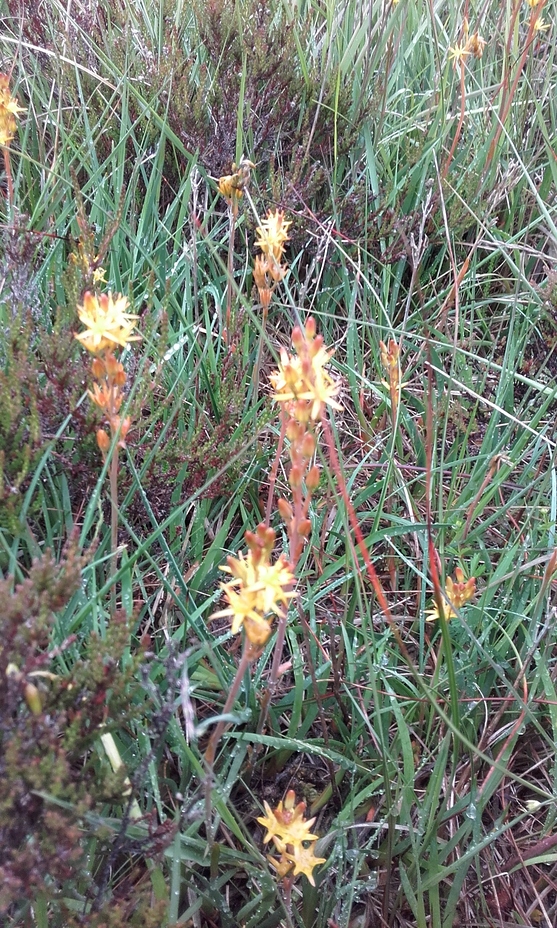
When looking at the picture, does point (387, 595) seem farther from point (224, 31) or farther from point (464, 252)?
point (224, 31)

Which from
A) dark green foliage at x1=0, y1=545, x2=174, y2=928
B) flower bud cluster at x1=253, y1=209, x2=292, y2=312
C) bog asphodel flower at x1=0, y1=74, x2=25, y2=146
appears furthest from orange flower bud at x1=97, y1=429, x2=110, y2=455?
bog asphodel flower at x1=0, y1=74, x2=25, y2=146

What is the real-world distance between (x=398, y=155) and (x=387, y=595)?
1759mm

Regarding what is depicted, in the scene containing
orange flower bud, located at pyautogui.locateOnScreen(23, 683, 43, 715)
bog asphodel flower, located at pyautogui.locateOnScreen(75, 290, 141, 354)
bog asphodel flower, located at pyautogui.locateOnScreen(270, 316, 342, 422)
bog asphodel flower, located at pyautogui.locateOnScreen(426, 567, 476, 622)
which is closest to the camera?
orange flower bud, located at pyautogui.locateOnScreen(23, 683, 43, 715)

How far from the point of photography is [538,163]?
2402mm

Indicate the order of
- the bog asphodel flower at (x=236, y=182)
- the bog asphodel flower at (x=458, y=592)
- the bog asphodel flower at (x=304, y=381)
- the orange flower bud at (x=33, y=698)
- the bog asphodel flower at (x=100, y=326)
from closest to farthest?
1. the orange flower bud at (x=33, y=698)
2. the bog asphodel flower at (x=304, y=381)
3. the bog asphodel flower at (x=100, y=326)
4. the bog asphodel flower at (x=458, y=592)
5. the bog asphodel flower at (x=236, y=182)

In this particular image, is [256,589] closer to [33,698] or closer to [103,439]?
[33,698]

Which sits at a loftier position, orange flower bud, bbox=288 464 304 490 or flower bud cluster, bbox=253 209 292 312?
flower bud cluster, bbox=253 209 292 312

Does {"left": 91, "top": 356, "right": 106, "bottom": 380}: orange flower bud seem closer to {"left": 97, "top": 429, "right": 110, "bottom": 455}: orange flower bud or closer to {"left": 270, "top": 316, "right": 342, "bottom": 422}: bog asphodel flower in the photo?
{"left": 97, "top": 429, "right": 110, "bottom": 455}: orange flower bud

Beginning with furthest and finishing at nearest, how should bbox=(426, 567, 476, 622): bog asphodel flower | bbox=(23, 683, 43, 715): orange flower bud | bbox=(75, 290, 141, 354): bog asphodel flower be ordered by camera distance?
1. bbox=(426, 567, 476, 622): bog asphodel flower
2. bbox=(75, 290, 141, 354): bog asphodel flower
3. bbox=(23, 683, 43, 715): orange flower bud

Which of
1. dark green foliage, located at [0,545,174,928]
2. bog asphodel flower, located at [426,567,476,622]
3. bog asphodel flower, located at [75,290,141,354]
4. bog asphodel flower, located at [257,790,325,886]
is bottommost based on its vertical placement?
bog asphodel flower, located at [257,790,325,886]

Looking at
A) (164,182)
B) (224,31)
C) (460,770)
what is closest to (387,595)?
(460,770)

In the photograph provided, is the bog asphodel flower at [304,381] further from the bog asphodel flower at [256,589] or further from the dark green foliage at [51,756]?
the dark green foliage at [51,756]

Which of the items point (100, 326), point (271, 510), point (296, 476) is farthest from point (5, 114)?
point (296, 476)

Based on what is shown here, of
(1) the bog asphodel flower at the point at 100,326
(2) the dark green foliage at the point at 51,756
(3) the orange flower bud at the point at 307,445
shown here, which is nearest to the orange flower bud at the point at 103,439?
(1) the bog asphodel flower at the point at 100,326
